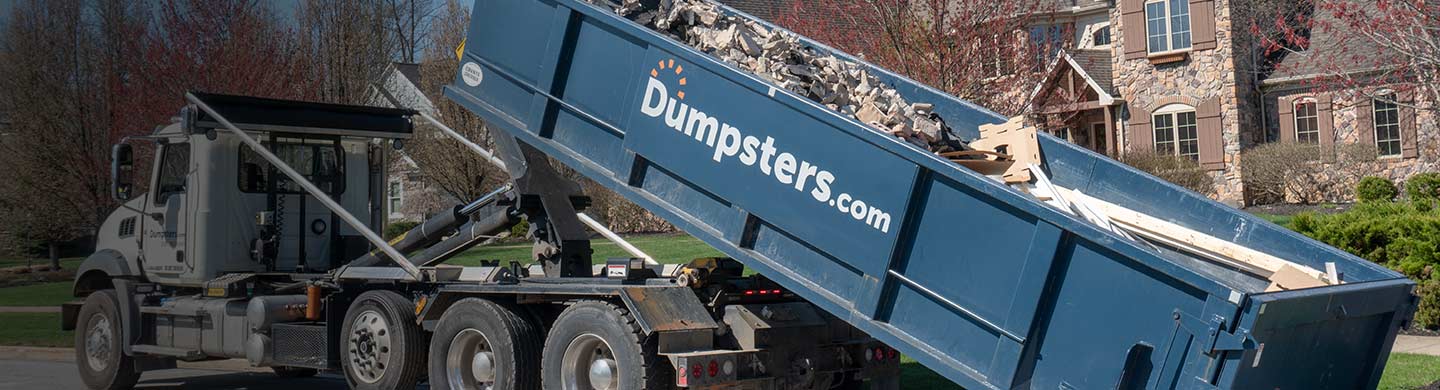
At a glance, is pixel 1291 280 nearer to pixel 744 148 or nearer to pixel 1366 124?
pixel 744 148

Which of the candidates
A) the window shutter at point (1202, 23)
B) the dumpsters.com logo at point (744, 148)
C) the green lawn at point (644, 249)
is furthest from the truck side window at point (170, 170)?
the window shutter at point (1202, 23)

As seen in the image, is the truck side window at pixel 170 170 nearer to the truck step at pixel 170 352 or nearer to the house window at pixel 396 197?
the truck step at pixel 170 352

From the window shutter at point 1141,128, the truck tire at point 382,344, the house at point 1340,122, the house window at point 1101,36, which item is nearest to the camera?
the truck tire at point 382,344

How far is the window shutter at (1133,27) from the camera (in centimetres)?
2783

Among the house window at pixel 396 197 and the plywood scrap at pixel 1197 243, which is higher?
the house window at pixel 396 197

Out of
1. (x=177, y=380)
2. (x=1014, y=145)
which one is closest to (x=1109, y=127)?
(x=177, y=380)

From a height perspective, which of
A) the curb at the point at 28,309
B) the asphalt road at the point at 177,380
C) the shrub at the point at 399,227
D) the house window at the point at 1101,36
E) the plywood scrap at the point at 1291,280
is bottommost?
the asphalt road at the point at 177,380

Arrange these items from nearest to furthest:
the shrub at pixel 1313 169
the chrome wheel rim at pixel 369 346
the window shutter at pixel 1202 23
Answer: the chrome wheel rim at pixel 369 346 → the shrub at pixel 1313 169 → the window shutter at pixel 1202 23

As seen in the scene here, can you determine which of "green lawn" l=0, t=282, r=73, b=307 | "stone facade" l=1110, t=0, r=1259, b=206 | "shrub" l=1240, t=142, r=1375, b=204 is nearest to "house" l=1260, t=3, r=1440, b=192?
"shrub" l=1240, t=142, r=1375, b=204

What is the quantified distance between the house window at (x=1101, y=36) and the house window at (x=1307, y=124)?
18.2 feet

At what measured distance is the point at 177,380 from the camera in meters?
13.0

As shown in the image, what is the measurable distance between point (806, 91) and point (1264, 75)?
79.4 ft

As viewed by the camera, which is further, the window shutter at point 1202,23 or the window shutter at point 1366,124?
the window shutter at point 1202,23

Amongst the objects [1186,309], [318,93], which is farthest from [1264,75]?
[1186,309]
